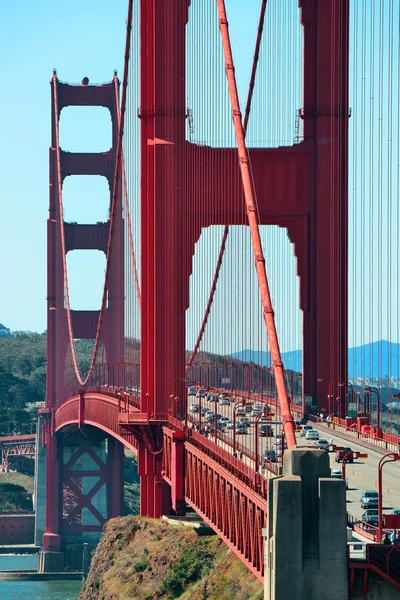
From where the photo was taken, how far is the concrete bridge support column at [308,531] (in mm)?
20344

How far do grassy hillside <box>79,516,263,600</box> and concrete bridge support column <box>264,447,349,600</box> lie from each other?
907cm

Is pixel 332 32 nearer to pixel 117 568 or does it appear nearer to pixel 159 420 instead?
pixel 159 420

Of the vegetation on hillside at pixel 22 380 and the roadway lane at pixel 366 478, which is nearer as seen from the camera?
the roadway lane at pixel 366 478

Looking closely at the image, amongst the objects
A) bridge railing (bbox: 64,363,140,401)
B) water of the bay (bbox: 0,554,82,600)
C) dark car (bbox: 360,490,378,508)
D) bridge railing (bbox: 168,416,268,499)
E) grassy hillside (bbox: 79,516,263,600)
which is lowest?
water of the bay (bbox: 0,554,82,600)

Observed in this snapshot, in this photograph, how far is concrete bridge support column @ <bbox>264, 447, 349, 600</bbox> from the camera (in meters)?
20.3

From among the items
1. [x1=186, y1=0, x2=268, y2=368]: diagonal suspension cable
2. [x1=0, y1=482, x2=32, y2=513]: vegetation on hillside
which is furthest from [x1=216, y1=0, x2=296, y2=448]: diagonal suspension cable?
[x1=0, y1=482, x2=32, y2=513]: vegetation on hillside

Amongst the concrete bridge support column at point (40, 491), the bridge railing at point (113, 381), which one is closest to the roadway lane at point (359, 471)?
the bridge railing at point (113, 381)

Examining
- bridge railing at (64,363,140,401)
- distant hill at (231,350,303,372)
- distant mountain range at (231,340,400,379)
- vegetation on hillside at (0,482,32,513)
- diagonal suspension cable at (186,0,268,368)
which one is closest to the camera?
distant mountain range at (231,340,400,379)

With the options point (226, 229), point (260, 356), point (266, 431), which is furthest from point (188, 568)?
point (226, 229)

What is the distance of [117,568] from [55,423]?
135 ft

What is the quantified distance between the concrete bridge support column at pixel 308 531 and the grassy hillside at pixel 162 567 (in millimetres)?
9066

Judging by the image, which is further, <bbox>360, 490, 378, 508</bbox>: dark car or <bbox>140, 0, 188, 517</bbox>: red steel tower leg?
<bbox>140, 0, 188, 517</bbox>: red steel tower leg

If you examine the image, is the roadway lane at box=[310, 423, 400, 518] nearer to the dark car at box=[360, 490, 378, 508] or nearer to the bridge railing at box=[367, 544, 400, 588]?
the dark car at box=[360, 490, 378, 508]

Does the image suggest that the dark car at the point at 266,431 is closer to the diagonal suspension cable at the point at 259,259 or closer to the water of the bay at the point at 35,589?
the diagonal suspension cable at the point at 259,259
